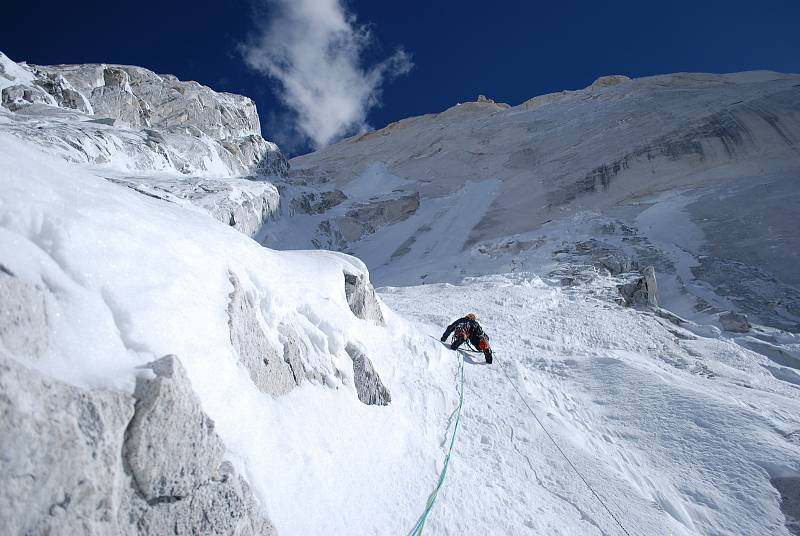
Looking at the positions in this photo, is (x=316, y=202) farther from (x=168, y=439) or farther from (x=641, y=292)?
(x=168, y=439)

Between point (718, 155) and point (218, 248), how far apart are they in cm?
5161

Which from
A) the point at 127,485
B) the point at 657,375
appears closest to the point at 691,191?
the point at 657,375

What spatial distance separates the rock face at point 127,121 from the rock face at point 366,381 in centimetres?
2469

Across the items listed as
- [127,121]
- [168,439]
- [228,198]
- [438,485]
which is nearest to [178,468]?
[168,439]

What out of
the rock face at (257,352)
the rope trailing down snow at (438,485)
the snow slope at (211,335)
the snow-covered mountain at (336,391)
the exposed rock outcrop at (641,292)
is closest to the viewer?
the snow-covered mountain at (336,391)

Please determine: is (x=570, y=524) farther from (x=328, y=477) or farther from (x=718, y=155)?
(x=718, y=155)

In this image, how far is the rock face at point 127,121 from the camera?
25.8 m

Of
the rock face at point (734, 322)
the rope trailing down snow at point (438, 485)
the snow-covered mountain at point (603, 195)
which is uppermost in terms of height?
the snow-covered mountain at point (603, 195)

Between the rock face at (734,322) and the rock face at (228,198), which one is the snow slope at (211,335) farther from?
the rock face at (228,198)

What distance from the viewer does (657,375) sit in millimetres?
10484

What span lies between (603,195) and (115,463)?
147 ft

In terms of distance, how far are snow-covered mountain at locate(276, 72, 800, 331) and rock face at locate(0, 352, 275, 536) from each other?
924 inches

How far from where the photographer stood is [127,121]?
143 ft

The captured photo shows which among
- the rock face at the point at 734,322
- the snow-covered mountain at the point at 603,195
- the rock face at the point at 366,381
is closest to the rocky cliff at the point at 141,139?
the snow-covered mountain at the point at 603,195
